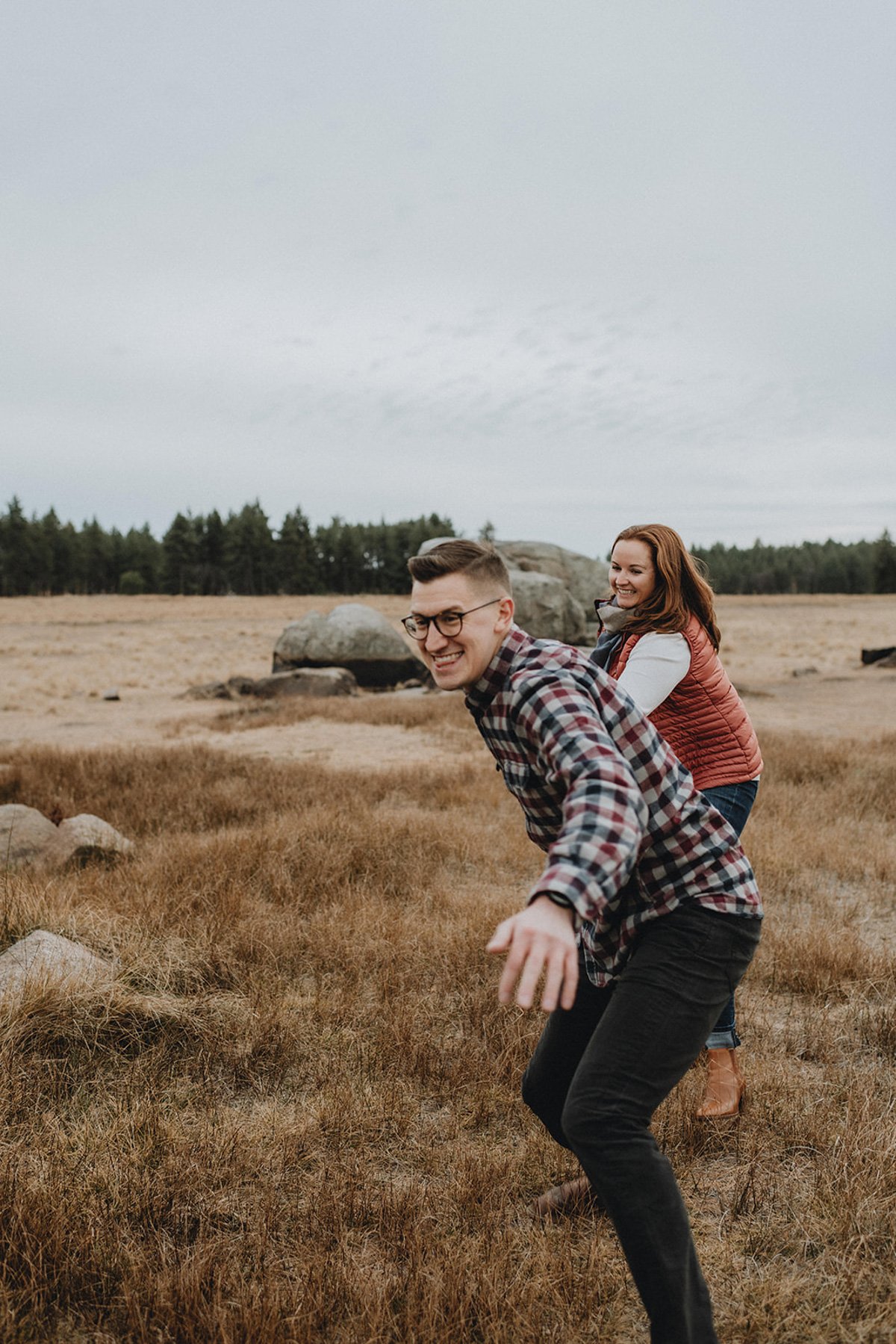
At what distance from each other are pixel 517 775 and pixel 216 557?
78.9 m

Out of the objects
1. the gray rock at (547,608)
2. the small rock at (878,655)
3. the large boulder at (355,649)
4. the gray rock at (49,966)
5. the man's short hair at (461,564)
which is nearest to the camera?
the man's short hair at (461,564)

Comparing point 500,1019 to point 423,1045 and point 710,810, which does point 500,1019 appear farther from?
point 710,810

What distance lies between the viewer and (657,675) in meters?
2.97

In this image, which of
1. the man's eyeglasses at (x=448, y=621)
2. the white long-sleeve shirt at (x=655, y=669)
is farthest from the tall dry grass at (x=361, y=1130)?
the man's eyeglasses at (x=448, y=621)

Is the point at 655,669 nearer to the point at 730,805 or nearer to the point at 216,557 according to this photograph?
the point at 730,805

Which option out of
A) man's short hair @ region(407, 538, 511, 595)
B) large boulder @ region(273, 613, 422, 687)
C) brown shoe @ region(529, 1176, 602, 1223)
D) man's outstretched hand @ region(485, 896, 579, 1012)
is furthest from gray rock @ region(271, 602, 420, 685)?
Result: man's outstretched hand @ region(485, 896, 579, 1012)

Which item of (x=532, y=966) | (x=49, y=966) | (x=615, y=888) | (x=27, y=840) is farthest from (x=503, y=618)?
(x=27, y=840)

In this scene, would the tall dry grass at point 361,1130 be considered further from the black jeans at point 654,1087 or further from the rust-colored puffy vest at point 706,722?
the rust-colored puffy vest at point 706,722

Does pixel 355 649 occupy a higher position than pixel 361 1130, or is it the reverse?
pixel 355 649

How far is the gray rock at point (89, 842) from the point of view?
19.0 ft

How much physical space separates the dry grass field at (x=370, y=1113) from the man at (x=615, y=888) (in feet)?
2.28

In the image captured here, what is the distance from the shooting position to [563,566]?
22672mm

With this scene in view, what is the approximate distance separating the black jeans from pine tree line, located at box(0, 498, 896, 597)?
224ft

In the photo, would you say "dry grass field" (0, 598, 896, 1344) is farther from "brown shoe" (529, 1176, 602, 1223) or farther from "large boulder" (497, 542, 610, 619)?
"large boulder" (497, 542, 610, 619)
